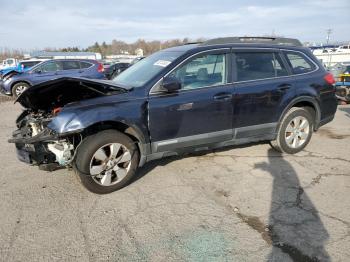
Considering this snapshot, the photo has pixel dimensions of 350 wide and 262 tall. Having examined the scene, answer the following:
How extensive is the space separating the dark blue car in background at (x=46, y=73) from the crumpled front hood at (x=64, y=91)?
8.77 meters

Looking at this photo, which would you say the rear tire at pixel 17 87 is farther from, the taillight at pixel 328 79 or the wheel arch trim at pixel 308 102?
the taillight at pixel 328 79

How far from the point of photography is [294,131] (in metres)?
5.10

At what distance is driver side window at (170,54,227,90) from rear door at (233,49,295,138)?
0.22 m

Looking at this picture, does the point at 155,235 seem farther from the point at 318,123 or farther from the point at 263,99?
the point at 318,123

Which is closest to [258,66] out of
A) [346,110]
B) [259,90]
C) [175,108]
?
[259,90]

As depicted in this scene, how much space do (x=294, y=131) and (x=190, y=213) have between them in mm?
2701

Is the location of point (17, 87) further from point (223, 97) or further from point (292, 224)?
point (292, 224)

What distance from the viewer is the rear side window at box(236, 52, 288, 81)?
449 cm

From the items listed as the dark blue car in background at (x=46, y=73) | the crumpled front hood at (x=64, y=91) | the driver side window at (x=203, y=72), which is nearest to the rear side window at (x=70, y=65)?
the dark blue car in background at (x=46, y=73)

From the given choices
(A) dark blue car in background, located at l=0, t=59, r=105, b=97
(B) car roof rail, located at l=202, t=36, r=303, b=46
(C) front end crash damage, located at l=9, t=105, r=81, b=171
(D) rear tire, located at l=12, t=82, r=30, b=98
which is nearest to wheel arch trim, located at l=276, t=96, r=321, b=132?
(B) car roof rail, located at l=202, t=36, r=303, b=46

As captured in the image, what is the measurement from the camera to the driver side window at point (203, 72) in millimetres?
4094

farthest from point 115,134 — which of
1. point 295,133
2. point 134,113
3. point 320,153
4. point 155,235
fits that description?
point 320,153

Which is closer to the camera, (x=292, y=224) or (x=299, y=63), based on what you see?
(x=292, y=224)

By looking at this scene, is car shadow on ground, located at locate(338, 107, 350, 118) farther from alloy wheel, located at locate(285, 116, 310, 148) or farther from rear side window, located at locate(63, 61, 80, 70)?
rear side window, located at locate(63, 61, 80, 70)
